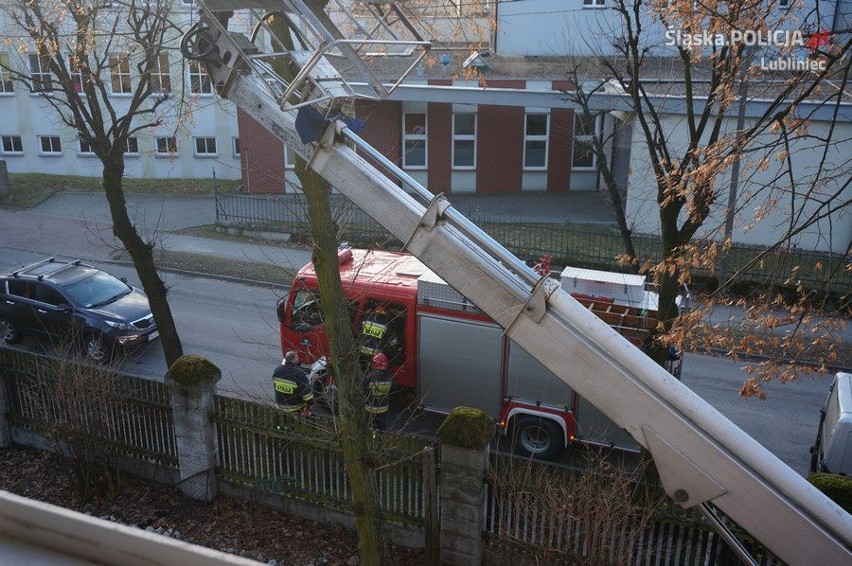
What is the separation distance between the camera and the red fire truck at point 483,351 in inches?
407

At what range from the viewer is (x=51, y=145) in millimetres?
30109

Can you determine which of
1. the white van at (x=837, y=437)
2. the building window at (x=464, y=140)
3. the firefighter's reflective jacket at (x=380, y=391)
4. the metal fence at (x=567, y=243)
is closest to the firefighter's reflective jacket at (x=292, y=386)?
the firefighter's reflective jacket at (x=380, y=391)

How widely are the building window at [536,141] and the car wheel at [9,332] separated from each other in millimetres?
18477

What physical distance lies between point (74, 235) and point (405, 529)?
17722 mm

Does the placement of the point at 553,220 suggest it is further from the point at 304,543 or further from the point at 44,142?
the point at 44,142

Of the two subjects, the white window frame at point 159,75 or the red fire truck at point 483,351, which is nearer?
the red fire truck at point 483,351

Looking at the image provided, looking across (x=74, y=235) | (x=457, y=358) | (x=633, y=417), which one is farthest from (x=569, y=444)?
(x=74, y=235)

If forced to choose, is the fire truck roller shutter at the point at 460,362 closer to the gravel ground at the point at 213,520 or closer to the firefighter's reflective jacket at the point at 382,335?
the firefighter's reflective jacket at the point at 382,335

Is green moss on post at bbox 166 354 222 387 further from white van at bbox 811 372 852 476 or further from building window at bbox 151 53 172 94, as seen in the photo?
white van at bbox 811 372 852 476

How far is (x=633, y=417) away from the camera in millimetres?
5039

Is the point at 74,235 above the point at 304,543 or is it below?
above

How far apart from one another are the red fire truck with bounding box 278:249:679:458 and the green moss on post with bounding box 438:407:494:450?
2548mm

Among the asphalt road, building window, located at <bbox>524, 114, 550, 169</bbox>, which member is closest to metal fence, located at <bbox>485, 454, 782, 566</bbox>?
the asphalt road

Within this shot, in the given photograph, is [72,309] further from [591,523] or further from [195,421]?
[591,523]
